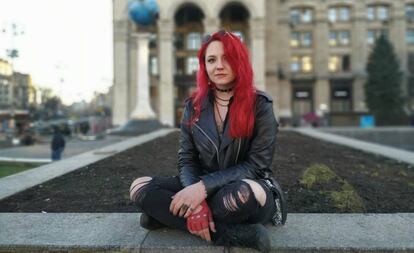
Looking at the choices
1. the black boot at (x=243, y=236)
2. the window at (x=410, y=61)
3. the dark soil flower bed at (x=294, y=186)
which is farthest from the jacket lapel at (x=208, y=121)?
the window at (x=410, y=61)

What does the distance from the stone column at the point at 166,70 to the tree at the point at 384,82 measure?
26.8m

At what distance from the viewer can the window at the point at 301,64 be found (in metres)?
61.2

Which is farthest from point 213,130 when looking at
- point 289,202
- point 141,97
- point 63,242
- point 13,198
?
point 141,97

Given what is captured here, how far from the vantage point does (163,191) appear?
3.02 m

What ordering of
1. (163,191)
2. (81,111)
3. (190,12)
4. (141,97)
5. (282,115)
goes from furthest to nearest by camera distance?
(81,111)
(282,115)
(190,12)
(141,97)
(163,191)

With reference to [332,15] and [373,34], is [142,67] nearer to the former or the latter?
[332,15]

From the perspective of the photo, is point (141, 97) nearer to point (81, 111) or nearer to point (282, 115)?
point (282, 115)

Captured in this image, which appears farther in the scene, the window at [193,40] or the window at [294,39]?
the window at [294,39]

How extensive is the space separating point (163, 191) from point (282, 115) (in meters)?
56.1

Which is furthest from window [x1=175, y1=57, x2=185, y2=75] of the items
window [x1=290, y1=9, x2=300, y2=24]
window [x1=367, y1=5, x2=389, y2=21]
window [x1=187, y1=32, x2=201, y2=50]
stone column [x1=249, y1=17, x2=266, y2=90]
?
window [x1=367, y1=5, x2=389, y2=21]

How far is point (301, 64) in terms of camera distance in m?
61.3

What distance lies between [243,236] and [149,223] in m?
0.80

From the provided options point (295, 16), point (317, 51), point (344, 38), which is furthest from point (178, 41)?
point (344, 38)

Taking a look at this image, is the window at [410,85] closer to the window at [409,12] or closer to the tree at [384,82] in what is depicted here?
the tree at [384,82]
